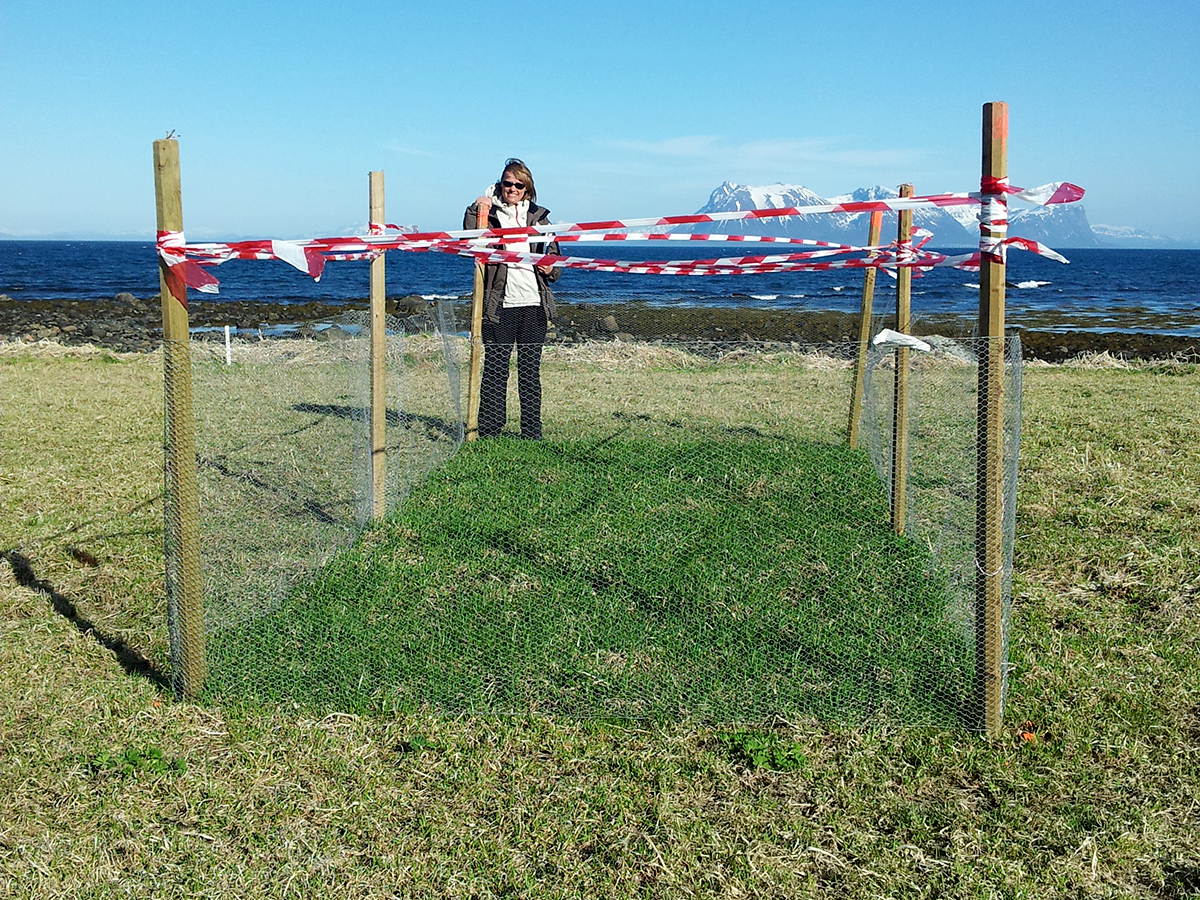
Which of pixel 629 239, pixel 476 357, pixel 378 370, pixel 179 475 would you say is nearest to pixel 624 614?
pixel 629 239

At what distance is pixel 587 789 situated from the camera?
296 cm

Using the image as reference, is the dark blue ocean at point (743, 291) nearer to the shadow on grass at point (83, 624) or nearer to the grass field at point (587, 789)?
the grass field at point (587, 789)

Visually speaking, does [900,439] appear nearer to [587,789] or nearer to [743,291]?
[587,789]

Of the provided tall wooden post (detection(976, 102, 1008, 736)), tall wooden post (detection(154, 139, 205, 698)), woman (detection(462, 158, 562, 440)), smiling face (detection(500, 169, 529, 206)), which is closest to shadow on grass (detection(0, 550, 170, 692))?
tall wooden post (detection(154, 139, 205, 698))

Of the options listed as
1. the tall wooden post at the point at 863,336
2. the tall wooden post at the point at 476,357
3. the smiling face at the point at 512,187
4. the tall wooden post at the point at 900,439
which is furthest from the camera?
the tall wooden post at the point at 476,357

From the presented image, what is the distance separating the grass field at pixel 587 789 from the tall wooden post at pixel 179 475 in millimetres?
218

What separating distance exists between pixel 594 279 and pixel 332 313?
67.9ft

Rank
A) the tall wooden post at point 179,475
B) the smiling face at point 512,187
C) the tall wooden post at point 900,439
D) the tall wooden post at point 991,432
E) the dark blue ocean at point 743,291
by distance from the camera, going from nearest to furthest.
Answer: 1. the tall wooden post at point 991,432
2. the tall wooden post at point 179,475
3. the tall wooden post at point 900,439
4. the smiling face at point 512,187
5. the dark blue ocean at point 743,291

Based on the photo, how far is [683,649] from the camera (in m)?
3.78

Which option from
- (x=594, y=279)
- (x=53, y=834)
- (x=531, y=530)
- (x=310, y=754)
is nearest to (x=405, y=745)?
(x=310, y=754)

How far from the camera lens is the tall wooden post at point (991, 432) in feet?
10.3

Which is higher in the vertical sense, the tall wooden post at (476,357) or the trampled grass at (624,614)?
the tall wooden post at (476,357)

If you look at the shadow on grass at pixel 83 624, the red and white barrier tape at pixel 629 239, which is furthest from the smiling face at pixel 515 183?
the shadow on grass at pixel 83 624

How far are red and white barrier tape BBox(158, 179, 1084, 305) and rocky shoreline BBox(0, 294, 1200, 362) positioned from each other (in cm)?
1112
